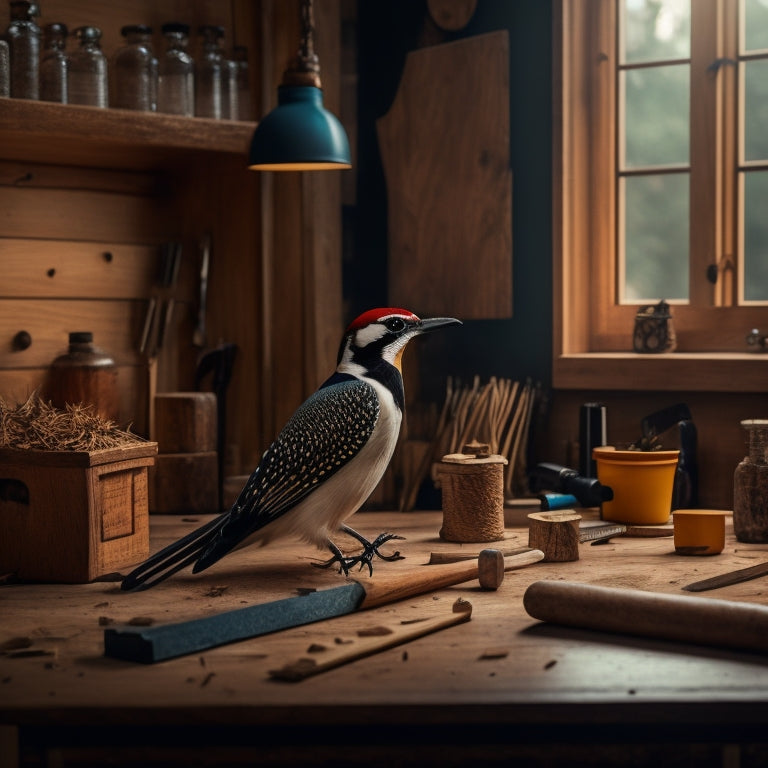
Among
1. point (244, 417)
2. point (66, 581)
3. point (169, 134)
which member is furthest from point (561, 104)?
point (66, 581)

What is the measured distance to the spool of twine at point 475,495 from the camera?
2.35 metres

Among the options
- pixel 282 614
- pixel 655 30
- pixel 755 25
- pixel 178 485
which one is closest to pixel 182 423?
pixel 178 485

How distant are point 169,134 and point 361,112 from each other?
0.67 m

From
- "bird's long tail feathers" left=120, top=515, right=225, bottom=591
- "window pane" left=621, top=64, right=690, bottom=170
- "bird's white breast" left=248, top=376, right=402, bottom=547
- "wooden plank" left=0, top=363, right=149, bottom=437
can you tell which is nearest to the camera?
"bird's long tail feathers" left=120, top=515, right=225, bottom=591

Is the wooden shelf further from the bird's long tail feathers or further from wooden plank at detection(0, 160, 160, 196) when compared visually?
the bird's long tail feathers

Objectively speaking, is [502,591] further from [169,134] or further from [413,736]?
[169,134]

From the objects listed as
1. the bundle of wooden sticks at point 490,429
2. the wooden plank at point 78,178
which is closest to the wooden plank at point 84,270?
the wooden plank at point 78,178

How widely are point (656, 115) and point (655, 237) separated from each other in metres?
0.33

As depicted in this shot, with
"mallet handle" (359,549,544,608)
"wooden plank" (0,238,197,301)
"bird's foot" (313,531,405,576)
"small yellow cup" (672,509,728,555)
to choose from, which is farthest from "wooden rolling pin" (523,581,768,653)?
"wooden plank" (0,238,197,301)

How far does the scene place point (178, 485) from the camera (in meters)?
2.81

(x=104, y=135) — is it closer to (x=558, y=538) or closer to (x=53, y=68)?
(x=53, y=68)

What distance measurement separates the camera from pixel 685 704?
1370 mm

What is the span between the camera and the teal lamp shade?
2.60 m

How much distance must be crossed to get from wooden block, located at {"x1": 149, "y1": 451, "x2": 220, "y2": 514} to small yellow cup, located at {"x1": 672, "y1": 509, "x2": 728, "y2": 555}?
1.18m
